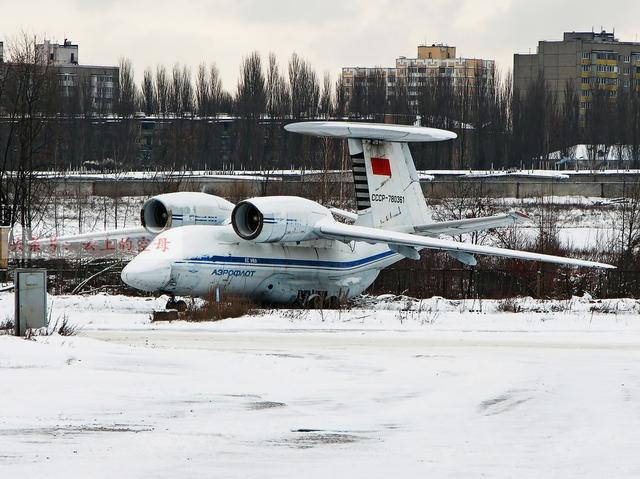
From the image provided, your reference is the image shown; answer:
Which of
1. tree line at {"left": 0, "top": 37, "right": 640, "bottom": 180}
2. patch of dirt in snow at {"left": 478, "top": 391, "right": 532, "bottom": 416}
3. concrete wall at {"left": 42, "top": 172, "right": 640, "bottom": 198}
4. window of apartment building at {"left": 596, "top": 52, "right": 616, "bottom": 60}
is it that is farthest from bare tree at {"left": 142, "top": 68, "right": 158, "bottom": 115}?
patch of dirt in snow at {"left": 478, "top": 391, "right": 532, "bottom": 416}

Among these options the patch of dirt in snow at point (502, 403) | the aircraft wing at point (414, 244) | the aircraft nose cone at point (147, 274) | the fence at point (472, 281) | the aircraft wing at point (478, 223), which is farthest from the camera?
the fence at point (472, 281)

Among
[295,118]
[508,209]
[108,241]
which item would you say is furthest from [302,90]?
[108,241]

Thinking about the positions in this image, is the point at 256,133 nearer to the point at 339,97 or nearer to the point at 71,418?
the point at 339,97

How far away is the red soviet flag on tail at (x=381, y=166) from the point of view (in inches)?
1202

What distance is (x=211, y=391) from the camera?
1340 cm

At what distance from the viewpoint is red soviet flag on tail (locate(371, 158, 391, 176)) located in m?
30.5

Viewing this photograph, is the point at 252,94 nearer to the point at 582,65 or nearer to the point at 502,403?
the point at 582,65

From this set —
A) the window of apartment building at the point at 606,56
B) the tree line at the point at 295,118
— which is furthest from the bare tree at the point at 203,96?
the window of apartment building at the point at 606,56

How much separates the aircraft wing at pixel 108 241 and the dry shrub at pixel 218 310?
5.29 m

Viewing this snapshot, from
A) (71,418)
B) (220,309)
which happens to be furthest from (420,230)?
(71,418)

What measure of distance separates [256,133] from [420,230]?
72.0 metres

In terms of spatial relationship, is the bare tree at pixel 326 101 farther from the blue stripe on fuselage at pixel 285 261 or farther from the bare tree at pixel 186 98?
the blue stripe on fuselage at pixel 285 261

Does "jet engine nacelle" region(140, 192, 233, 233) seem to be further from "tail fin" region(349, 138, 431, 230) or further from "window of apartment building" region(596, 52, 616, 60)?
"window of apartment building" region(596, 52, 616, 60)

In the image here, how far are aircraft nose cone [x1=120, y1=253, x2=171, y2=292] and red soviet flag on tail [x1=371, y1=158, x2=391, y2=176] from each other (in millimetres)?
6651
